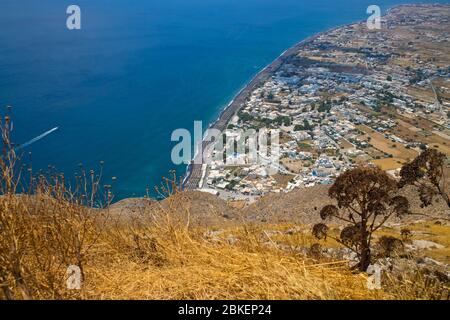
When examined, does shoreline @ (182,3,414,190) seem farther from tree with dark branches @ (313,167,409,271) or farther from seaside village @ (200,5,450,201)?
tree with dark branches @ (313,167,409,271)

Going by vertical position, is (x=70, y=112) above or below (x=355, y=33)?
below

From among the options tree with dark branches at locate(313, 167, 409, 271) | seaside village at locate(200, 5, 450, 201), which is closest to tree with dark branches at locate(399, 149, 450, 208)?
tree with dark branches at locate(313, 167, 409, 271)

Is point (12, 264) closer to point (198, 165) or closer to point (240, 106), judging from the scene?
point (198, 165)

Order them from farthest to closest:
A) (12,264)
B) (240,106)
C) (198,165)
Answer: (240,106)
(198,165)
(12,264)

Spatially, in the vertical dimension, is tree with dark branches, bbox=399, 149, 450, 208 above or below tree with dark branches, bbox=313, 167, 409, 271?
above

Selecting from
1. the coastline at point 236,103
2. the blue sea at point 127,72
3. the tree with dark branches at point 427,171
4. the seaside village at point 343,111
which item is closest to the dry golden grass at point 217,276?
the tree with dark branches at point 427,171
